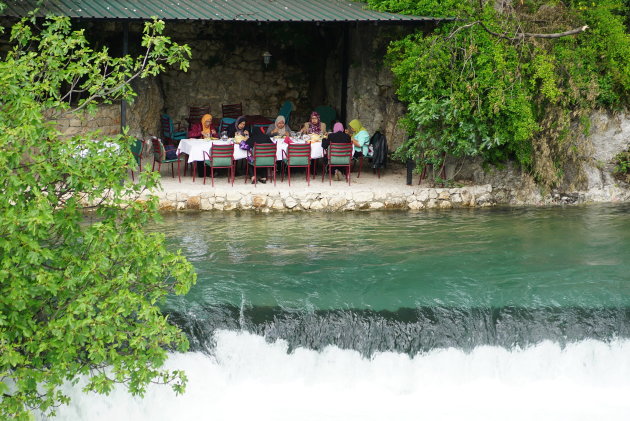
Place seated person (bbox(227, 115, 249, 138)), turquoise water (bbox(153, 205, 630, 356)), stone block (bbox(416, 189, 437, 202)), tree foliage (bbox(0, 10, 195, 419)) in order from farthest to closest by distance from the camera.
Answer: seated person (bbox(227, 115, 249, 138)) < stone block (bbox(416, 189, 437, 202)) < turquoise water (bbox(153, 205, 630, 356)) < tree foliage (bbox(0, 10, 195, 419))

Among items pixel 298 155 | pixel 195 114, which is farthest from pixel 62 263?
pixel 195 114

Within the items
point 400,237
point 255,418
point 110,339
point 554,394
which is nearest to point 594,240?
point 400,237

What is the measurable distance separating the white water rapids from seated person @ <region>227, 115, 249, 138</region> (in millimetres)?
6663

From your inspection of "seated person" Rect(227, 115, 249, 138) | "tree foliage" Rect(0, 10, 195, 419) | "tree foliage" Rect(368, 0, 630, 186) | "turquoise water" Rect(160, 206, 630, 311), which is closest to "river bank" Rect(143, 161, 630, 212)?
"turquoise water" Rect(160, 206, 630, 311)

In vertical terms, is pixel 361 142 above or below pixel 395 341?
above

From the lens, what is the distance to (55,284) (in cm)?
665

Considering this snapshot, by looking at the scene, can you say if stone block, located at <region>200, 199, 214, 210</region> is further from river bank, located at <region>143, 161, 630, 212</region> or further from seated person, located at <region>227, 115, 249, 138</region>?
seated person, located at <region>227, 115, 249, 138</region>

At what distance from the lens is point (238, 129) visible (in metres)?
16.2

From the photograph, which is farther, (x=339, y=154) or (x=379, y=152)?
(x=379, y=152)

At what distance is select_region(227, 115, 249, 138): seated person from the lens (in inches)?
630

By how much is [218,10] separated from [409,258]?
614cm

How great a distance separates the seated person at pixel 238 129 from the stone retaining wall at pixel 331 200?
1.58m

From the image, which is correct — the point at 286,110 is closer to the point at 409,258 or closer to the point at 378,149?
the point at 378,149

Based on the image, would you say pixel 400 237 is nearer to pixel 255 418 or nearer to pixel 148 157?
pixel 255 418
